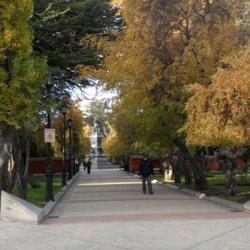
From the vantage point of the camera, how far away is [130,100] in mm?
25219

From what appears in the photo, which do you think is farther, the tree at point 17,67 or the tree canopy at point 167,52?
the tree canopy at point 167,52

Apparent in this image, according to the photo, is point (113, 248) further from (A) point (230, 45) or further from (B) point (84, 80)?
(A) point (230, 45)

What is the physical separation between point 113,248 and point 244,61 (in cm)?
855

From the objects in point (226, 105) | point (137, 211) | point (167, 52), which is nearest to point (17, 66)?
point (137, 211)

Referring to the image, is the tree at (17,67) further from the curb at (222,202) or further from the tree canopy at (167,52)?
the curb at (222,202)

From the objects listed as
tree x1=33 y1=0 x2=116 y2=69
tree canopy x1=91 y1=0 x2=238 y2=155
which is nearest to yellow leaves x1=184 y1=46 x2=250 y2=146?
tree x1=33 y1=0 x2=116 y2=69

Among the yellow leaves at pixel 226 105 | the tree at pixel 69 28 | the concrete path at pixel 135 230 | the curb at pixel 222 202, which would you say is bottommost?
the concrete path at pixel 135 230

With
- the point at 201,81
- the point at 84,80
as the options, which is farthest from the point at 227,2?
the point at 84,80

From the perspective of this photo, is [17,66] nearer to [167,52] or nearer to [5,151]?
[5,151]

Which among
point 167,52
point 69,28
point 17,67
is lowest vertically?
point 17,67

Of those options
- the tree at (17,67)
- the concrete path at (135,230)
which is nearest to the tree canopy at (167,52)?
the concrete path at (135,230)

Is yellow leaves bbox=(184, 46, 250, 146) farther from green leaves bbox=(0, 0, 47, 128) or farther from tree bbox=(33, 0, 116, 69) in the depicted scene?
green leaves bbox=(0, 0, 47, 128)

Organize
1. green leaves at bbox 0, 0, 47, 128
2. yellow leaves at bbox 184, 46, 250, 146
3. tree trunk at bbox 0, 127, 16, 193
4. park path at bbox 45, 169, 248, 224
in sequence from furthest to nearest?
tree trunk at bbox 0, 127, 16, 193, yellow leaves at bbox 184, 46, 250, 146, green leaves at bbox 0, 0, 47, 128, park path at bbox 45, 169, 248, 224

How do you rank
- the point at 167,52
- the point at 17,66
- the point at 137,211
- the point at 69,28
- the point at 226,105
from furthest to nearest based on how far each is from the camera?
the point at 167,52 < the point at 69,28 < the point at 137,211 < the point at 226,105 < the point at 17,66
